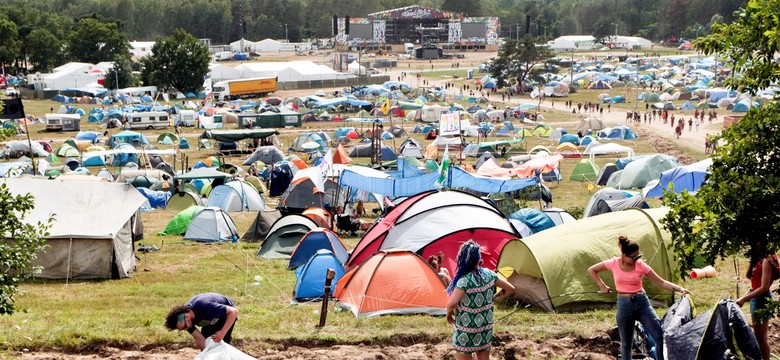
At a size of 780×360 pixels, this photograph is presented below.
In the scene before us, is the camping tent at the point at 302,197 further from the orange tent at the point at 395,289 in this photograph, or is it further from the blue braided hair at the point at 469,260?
the blue braided hair at the point at 469,260

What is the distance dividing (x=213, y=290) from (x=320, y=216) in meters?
6.50

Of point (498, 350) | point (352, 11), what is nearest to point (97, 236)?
point (498, 350)

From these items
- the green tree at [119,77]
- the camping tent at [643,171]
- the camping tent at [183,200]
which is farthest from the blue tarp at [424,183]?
the green tree at [119,77]

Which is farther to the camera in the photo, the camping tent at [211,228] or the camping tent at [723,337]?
the camping tent at [211,228]

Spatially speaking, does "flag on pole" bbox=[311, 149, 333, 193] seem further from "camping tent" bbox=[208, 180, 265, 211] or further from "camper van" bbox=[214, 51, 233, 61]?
"camper van" bbox=[214, 51, 233, 61]

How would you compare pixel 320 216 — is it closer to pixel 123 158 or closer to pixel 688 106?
pixel 123 158

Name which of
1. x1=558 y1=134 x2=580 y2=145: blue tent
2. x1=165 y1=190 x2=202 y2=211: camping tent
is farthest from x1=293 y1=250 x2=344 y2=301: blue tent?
x1=558 y1=134 x2=580 y2=145: blue tent

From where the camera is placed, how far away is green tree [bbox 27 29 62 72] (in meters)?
92.6

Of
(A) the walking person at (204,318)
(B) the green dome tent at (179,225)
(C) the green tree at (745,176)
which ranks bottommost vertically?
(B) the green dome tent at (179,225)

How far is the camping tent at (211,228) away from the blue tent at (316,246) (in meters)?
4.05

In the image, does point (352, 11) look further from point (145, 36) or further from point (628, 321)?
point (628, 321)

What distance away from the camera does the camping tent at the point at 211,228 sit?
1959cm

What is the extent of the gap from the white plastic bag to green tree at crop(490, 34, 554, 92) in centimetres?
7670

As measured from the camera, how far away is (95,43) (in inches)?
3652
